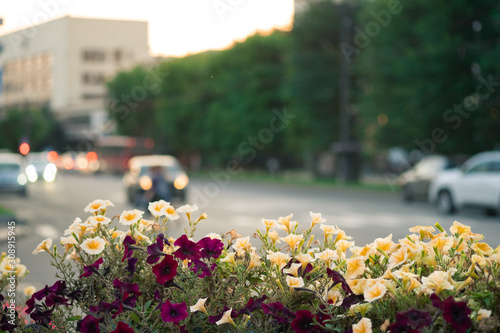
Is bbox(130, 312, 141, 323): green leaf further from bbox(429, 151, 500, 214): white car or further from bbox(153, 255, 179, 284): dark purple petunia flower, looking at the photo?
bbox(429, 151, 500, 214): white car

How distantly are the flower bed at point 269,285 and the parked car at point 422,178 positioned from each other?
66.4 ft

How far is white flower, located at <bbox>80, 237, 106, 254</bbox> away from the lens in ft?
11.2

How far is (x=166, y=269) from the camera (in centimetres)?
333

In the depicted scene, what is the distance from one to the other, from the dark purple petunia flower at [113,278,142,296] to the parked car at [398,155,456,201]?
2108 cm

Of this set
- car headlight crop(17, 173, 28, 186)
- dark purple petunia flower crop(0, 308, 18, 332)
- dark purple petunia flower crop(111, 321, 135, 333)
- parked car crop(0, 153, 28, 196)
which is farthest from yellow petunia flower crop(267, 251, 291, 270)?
car headlight crop(17, 173, 28, 186)

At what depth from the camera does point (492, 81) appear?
997 inches

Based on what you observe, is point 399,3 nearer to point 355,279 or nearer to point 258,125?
point 258,125

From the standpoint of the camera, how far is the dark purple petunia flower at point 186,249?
3414mm

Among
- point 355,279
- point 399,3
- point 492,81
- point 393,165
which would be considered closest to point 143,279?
point 355,279

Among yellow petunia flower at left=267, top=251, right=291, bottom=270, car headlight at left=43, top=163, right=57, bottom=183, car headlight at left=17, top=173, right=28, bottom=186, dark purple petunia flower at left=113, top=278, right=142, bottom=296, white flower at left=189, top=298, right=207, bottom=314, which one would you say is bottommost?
car headlight at left=43, top=163, right=57, bottom=183

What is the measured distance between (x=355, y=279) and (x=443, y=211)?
17405 mm

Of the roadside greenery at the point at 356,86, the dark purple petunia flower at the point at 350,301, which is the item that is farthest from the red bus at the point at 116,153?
the dark purple petunia flower at the point at 350,301

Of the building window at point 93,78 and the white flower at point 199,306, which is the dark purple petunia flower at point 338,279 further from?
the building window at point 93,78

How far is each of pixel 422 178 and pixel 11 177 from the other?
1755 centimetres
